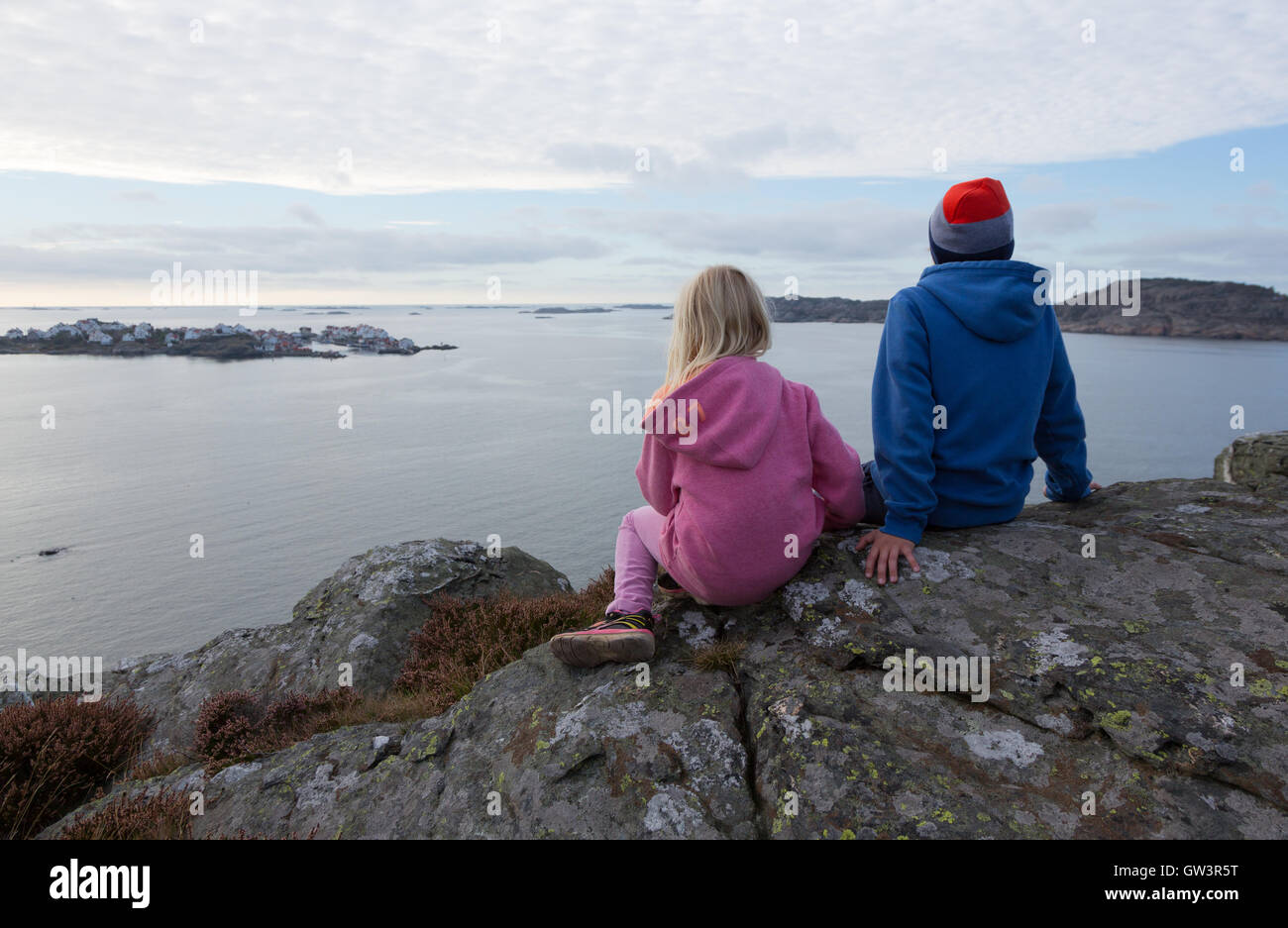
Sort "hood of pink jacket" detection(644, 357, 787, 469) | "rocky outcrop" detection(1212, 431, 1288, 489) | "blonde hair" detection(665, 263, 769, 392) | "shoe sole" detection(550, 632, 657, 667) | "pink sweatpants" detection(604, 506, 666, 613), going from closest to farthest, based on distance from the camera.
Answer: "hood of pink jacket" detection(644, 357, 787, 469), "blonde hair" detection(665, 263, 769, 392), "shoe sole" detection(550, 632, 657, 667), "pink sweatpants" detection(604, 506, 666, 613), "rocky outcrop" detection(1212, 431, 1288, 489)

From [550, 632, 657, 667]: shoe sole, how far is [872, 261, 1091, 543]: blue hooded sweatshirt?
196 centimetres

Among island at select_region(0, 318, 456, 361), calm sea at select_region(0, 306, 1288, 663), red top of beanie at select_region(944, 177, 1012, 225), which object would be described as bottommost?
calm sea at select_region(0, 306, 1288, 663)

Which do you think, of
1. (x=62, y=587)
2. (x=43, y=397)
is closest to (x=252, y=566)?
(x=62, y=587)

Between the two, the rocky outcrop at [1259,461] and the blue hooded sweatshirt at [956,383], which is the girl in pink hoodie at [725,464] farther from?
the rocky outcrop at [1259,461]

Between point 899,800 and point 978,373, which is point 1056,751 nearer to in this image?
point 899,800

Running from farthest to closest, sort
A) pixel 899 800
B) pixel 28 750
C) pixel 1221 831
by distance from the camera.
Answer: pixel 28 750
pixel 899 800
pixel 1221 831

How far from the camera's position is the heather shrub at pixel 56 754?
5.82 metres

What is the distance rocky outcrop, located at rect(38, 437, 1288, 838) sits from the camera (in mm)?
3199

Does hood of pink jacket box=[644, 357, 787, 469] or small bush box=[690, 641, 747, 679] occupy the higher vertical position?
hood of pink jacket box=[644, 357, 787, 469]

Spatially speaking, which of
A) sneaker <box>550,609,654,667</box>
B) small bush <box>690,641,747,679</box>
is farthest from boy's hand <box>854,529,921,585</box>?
sneaker <box>550,609,654,667</box>

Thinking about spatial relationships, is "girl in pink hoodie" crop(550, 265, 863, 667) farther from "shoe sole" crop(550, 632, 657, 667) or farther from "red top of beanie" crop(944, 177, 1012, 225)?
"red top of beanie" crop(944, 177, 1012, 225)
